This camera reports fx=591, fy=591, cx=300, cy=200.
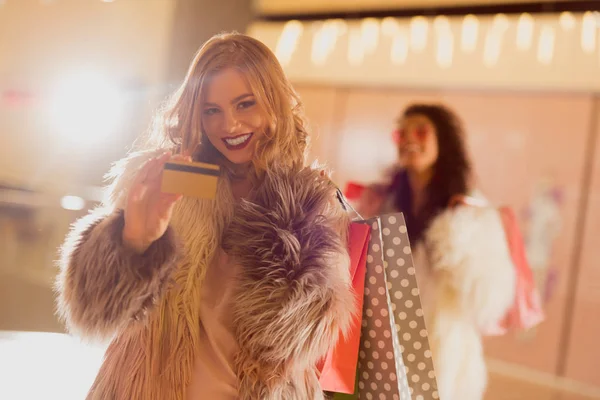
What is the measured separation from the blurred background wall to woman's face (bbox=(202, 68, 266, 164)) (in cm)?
6

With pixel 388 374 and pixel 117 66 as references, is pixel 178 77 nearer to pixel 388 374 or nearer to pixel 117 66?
pixel 117 66

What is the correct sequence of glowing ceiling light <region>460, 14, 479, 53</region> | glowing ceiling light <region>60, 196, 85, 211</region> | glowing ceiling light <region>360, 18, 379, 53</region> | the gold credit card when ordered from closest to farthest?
1. the gold credit card
2. glowing ceiling light <region>60, 196, 85, 211</region>
3. glowing ceiling light <region>360, 18, 379, 53</region>
4. glowing ceiling light <region>460, 14, 479, 53</region>

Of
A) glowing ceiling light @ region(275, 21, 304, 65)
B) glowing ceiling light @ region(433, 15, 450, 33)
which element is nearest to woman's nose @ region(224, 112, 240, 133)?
Answer: glowing ceiling light @ region(275, 21, 304, 65)

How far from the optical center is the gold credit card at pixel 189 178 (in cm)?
47

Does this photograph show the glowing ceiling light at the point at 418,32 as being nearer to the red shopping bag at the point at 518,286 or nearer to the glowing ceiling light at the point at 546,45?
the glowing ceiling light at the point at 546,45

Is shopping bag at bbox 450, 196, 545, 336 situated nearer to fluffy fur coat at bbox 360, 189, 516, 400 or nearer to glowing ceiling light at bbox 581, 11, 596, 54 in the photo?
fluffy fur coat at bbox 360, 189, 516, 400

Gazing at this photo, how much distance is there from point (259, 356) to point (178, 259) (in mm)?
115

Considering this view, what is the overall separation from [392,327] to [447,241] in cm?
63

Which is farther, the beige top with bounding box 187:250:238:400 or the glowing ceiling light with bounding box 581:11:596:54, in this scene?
the glowing ceiling light with bounding box 581:11:596:54

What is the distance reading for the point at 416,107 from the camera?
1287mm

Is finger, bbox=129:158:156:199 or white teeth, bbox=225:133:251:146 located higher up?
white teeth, bbox=225:133:251:146

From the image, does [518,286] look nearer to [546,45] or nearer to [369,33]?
[369,33]

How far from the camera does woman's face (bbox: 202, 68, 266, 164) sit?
1.75 ft

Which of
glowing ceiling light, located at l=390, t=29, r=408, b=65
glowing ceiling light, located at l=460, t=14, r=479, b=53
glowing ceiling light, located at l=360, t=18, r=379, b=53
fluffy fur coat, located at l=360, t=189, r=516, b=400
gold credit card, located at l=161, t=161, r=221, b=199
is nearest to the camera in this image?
gold credit card, located at l=161, t=161, r=221, b=199
